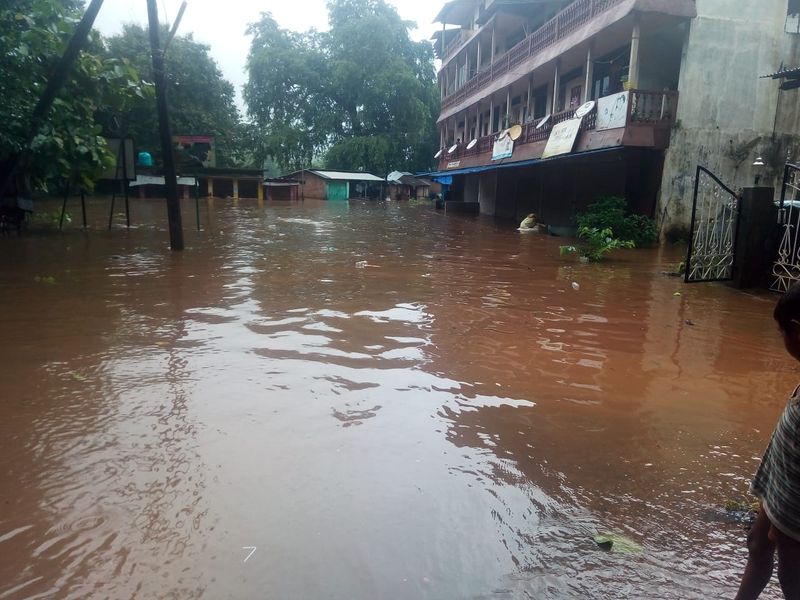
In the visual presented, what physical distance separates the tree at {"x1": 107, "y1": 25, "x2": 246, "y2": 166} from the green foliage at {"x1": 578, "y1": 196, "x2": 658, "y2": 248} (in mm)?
28430

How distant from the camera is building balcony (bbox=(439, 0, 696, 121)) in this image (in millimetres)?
13590

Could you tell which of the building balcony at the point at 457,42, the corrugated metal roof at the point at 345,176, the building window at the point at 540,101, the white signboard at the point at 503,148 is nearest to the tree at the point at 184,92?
the corrugated metal roof at the point at 345,176

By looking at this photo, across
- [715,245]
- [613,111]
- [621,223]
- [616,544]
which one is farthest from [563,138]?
[616,544]

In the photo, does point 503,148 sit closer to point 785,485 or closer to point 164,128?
point 164,128

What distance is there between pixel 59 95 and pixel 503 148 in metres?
14.9

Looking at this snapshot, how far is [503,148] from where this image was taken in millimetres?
21875

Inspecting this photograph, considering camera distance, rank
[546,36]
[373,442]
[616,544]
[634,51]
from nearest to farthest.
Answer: [616,544], [373,442], [634,51], [546,36]

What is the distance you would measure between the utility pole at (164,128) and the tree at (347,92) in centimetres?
3733

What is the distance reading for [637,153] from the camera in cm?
1573

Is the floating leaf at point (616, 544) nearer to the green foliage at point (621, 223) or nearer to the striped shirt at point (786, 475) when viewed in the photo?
the striped shirt at point (786, 475)

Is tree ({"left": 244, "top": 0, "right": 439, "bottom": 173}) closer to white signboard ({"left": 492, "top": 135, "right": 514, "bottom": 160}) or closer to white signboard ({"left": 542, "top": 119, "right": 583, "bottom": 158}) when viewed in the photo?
white signboard ({"left": 492, "top": 135, "right": 514, "bottom": 160})

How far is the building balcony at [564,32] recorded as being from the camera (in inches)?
535

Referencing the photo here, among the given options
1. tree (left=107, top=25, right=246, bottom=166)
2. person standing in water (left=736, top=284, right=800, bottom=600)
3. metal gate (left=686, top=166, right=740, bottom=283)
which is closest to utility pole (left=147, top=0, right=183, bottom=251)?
metal gate (left=686, top=166, right=740, bottom=283)

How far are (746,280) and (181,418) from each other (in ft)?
26.5
